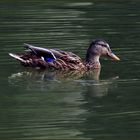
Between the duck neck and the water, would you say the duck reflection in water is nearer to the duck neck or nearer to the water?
the water

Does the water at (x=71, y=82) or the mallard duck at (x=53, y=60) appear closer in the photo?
the water at (x=71, y=82)

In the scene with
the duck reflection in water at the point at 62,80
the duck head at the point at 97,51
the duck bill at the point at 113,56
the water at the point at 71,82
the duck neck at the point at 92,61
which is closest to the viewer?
the water at the point at 71,82

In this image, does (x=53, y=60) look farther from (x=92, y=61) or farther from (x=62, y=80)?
(x=62, y=80)

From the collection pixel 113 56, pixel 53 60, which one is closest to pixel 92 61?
pixel 113 56

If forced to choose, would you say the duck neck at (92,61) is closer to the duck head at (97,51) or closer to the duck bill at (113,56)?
the duck head at (97,51)

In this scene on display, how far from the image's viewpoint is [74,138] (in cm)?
981

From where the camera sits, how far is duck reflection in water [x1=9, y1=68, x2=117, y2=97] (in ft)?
41.5

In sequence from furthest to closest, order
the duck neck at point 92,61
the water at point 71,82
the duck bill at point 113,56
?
the duck neck at point 92,61 → the duck bill at point 113,56 → the water at point 71,82

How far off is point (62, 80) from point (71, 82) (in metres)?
0.30

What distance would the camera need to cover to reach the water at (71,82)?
10309 millimetres

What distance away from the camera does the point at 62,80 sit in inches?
528

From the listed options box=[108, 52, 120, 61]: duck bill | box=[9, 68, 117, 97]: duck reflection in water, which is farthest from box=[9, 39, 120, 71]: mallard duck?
box=[9, 68, 117, 97]: duck reflection in water

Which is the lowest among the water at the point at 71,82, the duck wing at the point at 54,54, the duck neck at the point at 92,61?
the duck neck at the point at 92,61

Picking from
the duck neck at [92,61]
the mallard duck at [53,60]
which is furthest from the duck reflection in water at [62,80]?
the duck neck at [92,61]
